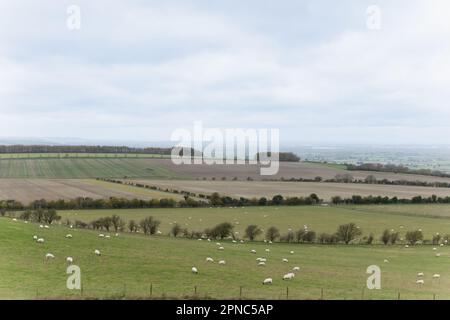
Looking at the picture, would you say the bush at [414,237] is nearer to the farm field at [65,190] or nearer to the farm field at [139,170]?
the farm field at [65,190]

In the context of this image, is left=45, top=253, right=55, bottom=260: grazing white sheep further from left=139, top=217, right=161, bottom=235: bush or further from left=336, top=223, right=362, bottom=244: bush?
left=336, top=223, right=362, bottom=244: bush

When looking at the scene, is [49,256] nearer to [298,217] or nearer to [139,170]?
[298,217]

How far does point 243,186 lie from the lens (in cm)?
10256

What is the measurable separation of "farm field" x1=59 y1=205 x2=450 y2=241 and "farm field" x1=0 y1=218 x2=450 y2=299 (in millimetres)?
15721

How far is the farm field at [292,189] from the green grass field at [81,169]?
1484 cm

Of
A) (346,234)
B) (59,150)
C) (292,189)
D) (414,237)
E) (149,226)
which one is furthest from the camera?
(59,150)

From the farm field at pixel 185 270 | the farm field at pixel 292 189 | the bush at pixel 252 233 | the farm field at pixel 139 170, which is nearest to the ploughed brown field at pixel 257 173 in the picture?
the farm field at pixel 139 170

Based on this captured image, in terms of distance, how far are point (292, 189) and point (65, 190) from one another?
50.0m

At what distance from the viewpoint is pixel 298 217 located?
67.7 meters

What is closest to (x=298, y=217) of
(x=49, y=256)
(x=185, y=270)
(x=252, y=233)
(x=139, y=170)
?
(x=252, y=233)

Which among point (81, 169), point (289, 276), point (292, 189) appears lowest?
point (292, 189)

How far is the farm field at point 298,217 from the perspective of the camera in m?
58.0

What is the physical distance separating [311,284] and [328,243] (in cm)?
2320
